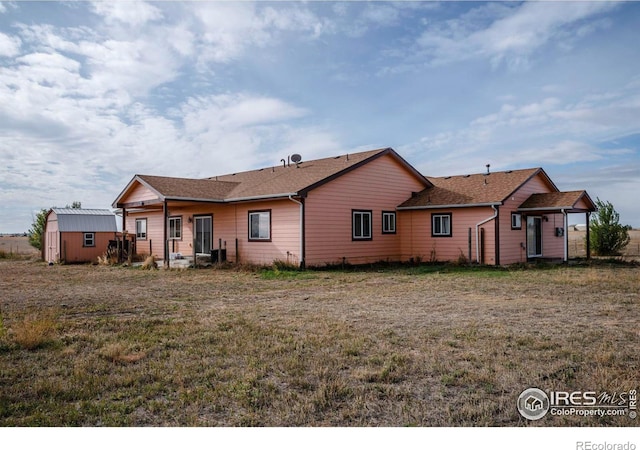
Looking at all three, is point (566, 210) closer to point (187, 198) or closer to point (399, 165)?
point (399, 165)

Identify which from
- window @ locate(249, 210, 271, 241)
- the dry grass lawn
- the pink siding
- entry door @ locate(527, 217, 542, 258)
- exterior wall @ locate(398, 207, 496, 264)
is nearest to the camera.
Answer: the dry grass lawn

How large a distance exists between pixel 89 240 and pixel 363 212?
15593 millimetres

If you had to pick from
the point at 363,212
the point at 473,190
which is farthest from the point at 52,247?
the point at 473,190

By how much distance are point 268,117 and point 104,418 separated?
59.2 ft

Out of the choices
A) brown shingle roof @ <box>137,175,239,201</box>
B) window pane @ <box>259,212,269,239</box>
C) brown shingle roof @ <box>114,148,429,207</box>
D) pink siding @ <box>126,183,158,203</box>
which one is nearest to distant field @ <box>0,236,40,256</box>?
pink siding @ <box>126,183,158,203</box>

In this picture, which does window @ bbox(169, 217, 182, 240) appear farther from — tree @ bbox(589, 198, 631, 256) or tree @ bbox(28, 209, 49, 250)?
tree @ bbox(589, 198, 631, 256)

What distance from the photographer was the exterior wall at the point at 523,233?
64.8 ft

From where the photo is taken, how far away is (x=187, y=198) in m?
19.8

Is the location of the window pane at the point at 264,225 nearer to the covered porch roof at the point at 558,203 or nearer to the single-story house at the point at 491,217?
the single-story house at the point at 491,217

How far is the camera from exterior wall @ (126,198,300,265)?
18.8 meters

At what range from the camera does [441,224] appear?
2119 cm

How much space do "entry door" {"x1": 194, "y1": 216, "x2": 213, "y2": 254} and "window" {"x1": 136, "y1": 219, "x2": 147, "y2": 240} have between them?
5323 millimetres

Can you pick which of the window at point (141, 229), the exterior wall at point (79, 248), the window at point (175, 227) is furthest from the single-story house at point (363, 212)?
the exterior wall at point (79, 248)

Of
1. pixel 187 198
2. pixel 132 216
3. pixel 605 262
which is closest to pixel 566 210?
pixel 605 262
